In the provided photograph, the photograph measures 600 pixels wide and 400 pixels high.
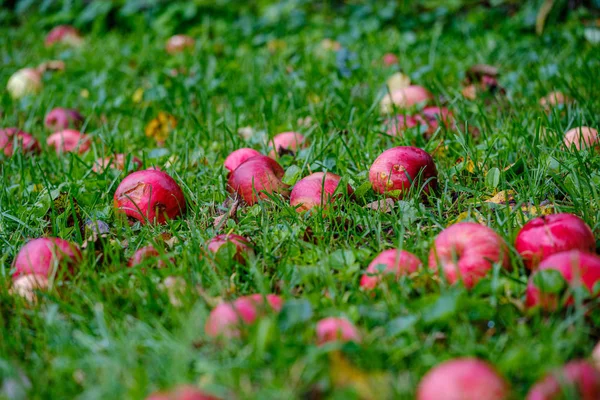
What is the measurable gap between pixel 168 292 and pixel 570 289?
40.9 inches

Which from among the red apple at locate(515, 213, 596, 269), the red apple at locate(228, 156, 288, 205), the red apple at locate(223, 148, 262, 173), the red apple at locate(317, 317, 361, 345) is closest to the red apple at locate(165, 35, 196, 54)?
the red apple at locate(223, 148, 262, 173)

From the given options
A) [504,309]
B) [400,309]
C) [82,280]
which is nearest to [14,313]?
[82,280]

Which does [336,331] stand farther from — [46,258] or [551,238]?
[46,258]

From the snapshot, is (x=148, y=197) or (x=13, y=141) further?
(x=13, y=141)

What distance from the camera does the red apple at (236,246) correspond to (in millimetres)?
1987

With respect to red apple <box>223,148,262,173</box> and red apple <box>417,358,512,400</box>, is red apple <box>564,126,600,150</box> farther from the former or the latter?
red apple <box>417,358,512,400</box>

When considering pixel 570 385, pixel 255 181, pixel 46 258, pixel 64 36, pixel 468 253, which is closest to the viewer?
pixel 570 385

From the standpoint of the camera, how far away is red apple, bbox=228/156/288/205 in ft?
8.04

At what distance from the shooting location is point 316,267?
1923 mm

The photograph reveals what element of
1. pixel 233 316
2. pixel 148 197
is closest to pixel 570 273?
pixel 233 316

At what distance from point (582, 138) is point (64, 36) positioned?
4.47m

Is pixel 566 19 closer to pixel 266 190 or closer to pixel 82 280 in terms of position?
pixel 266 190

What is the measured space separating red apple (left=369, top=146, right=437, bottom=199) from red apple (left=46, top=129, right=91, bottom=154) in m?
1.58

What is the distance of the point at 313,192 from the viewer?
91.1 inches
